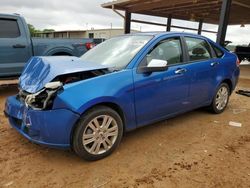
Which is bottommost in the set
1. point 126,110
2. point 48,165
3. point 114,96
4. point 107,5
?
point 48,165

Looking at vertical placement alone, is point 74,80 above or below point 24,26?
below

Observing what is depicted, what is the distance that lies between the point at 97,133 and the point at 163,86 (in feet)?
4.07

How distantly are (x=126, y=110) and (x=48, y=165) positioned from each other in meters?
1.19

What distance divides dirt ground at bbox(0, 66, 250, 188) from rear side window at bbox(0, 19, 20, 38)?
287 cm

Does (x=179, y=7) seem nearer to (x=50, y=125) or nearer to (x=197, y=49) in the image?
(x=197, y=49)

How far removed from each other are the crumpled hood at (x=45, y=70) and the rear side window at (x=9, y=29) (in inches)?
120

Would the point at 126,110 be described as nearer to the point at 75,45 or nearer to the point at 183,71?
the point at 183,71

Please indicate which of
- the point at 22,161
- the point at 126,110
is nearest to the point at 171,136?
the point at 126,110

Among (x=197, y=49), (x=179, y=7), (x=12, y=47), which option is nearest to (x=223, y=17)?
(x=179, y=7)

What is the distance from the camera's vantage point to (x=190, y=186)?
8.70 feet

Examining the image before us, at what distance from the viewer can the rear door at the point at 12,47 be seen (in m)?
6.09

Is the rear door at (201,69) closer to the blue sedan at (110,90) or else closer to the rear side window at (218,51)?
the blue sedan at (110,90)

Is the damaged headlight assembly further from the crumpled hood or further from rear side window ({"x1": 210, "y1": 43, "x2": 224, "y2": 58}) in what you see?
rear side window ({"x1": 210, "y1": 43, "x2": 224, "y2": 58})

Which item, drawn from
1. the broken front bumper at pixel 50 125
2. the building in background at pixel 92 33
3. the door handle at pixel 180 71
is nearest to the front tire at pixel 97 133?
the broken front bumper at pixel 50 125
